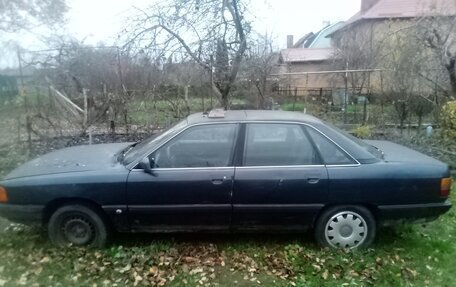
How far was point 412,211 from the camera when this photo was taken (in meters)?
3.81

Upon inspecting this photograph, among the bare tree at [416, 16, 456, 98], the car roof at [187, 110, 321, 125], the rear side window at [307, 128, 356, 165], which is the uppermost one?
the bare tree at [416, 16, 456, 98]

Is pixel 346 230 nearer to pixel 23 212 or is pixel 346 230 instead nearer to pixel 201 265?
pixel 201 265

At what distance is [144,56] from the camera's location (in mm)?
8867

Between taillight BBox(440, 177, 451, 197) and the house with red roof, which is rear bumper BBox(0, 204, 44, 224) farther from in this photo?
the house with red roof

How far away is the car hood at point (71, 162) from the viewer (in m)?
3.88

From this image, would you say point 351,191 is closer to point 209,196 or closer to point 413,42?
point 209,196

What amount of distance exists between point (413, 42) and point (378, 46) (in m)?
4.05

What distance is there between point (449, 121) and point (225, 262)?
5311 millimetres

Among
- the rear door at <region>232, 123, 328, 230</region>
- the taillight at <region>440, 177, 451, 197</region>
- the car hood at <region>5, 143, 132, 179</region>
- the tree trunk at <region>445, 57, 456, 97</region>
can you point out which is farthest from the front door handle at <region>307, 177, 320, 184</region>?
the tree trunk at <region>445, 57, 456, 97</region>

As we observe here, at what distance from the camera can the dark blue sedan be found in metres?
3.71

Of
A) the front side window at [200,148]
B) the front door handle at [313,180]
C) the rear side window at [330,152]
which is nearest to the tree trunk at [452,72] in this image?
the rear side window at [330,152]

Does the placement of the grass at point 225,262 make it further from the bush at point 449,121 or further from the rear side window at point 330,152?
the bush at point 449,121

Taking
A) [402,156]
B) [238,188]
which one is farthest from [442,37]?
[238,188]

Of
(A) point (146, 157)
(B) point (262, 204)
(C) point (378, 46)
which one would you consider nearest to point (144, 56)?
(A) point (146, 157)
